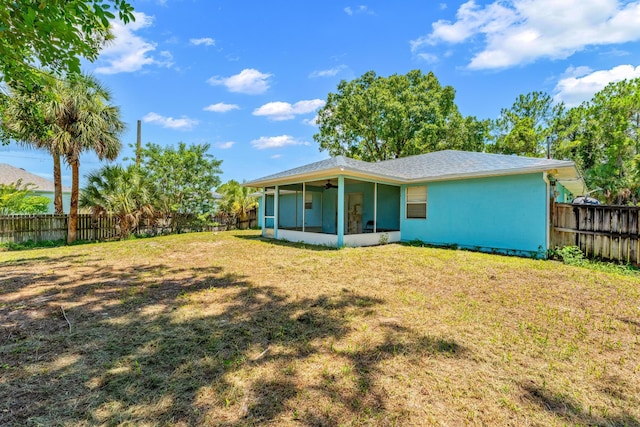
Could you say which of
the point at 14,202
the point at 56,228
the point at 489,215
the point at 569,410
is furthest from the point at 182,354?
the point at 14,202

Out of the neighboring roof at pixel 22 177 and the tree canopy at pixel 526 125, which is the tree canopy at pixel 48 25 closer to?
the neighboring roof at pixel 22 177

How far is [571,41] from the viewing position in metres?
15.7

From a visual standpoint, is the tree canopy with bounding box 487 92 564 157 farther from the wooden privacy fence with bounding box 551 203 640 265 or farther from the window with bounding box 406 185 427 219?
the wooden privacy fence with bounding box 551 203 640 265

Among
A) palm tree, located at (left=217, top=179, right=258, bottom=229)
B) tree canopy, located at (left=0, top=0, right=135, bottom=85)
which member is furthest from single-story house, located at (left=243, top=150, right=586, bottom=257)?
tree canopy, located at (left=0, top=0, right=135, bottom=85)

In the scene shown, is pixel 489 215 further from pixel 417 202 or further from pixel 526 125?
pixel 526 125

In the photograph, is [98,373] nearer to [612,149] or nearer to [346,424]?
[346,424]

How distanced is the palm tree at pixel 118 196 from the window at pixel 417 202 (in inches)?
464

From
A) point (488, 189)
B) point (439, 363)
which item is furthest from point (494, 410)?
point (488, 189)

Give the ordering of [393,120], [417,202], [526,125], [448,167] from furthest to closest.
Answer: [526,125] < [393,120] < [417,202] < [448,167]

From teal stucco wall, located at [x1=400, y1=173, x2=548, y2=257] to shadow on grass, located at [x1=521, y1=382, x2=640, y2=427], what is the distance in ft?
23.7

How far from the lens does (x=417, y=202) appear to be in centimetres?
1113

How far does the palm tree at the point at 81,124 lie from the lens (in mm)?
11055

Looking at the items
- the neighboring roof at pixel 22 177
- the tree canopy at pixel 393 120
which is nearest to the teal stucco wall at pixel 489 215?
the tree canopy at pixel 393 120

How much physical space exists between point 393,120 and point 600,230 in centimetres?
1676
